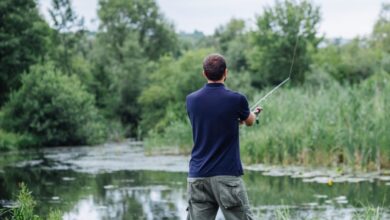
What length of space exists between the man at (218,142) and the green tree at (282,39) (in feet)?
133

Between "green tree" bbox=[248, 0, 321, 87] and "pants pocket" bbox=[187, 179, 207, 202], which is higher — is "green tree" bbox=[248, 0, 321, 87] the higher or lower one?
the higher one

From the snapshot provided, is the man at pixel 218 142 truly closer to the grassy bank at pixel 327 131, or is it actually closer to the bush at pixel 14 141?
the grassy bank at pixel 327 131

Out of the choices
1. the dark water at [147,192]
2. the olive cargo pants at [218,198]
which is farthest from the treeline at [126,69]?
the olive cargo pants at [218,198]

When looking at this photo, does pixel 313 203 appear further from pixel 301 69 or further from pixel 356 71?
pixel 356 71

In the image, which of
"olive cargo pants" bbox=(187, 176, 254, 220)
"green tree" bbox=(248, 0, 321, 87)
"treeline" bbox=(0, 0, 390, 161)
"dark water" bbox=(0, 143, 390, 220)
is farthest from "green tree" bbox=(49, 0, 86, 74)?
"olive cargo pants" bbox=(187, 176, 254, 220)

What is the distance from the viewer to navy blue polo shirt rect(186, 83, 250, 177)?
19.5 feet

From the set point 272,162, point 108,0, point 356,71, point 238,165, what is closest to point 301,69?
point 356,71

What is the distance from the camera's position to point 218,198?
19.7ft

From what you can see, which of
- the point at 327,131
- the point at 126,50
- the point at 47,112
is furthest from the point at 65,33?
the point at 327,131

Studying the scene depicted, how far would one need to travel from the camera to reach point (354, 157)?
16719 millimetres

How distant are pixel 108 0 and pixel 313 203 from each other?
55.3 metres

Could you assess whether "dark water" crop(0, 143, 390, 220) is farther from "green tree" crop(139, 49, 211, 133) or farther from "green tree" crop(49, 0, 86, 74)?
"green tree" crop(49, 0, 86, 74)

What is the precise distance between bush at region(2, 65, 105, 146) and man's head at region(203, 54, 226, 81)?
29856 millimetres

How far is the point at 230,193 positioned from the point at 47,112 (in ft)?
102
